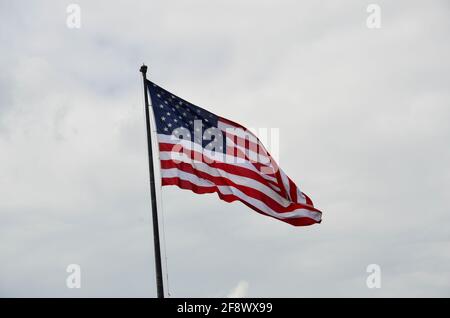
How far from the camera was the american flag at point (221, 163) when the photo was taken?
21.0 meters

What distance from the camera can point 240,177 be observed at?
2186cm

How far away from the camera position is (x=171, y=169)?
2042cm

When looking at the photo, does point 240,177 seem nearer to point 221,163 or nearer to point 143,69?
point 221,163

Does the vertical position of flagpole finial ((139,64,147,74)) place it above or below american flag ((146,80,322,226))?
above

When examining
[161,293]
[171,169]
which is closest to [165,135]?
[171,169]

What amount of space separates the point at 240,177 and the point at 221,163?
0.73 metres

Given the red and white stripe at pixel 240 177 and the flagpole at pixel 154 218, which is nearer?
the flagpole at pixel 154 218

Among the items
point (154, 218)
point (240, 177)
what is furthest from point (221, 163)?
point (154, 218)

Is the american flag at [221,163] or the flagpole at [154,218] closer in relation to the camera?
the flagpole at [154,218]

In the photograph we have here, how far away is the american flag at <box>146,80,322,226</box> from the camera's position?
68.7 ft

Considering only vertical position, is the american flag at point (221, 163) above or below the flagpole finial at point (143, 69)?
below

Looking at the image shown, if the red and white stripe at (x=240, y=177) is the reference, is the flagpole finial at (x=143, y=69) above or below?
above
